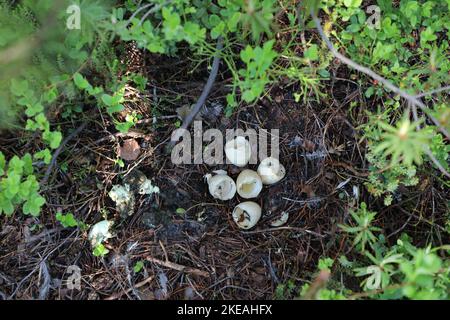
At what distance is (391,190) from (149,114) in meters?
1.31

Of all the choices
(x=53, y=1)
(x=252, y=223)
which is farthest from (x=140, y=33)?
(x=252, y=223)

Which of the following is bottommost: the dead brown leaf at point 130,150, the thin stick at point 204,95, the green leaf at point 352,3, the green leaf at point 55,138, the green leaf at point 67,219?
the green leaf at point 67,219

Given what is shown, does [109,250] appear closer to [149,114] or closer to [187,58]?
[149,114]

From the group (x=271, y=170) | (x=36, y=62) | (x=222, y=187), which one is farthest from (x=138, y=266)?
(x=36, y=62)

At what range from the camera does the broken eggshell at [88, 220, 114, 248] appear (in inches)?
88.3

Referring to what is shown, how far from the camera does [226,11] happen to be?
6.84 feet

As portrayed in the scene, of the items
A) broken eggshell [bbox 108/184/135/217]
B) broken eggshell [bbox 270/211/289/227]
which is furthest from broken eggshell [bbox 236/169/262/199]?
broken eggshell [bbox 108/184/135/217]

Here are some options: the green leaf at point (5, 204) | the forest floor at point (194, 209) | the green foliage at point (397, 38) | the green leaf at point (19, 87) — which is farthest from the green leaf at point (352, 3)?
the green leaf at point (5, 204)

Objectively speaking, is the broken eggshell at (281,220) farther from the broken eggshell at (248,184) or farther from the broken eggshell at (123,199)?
the broken eggshell at (123,199)

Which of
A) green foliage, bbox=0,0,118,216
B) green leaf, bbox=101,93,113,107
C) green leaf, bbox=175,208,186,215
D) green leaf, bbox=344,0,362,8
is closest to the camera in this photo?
green foliage, bbox=0,0,118,216

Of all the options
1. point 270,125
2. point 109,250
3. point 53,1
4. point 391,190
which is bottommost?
point 109,250

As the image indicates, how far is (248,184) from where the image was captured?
7.48ft

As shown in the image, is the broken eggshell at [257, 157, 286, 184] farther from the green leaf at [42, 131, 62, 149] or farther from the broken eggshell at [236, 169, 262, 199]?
the green leaf at [42, 131, 62, 149]

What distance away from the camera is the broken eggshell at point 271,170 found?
7.49 feet
